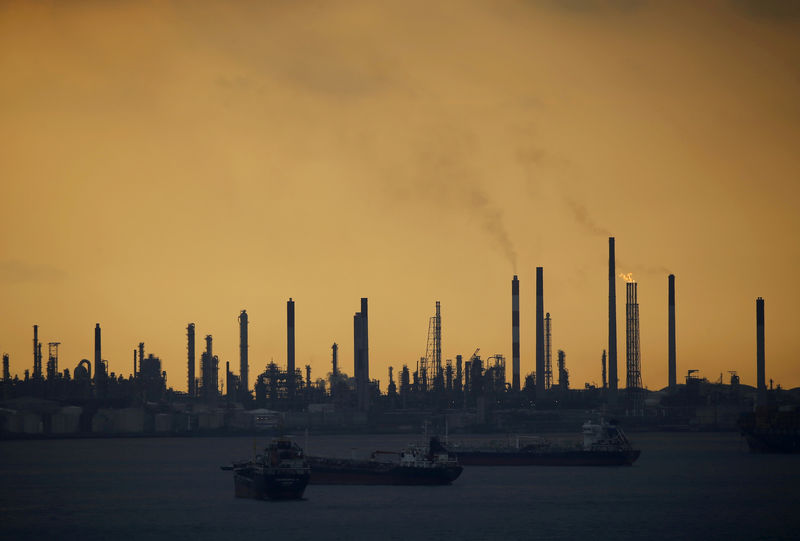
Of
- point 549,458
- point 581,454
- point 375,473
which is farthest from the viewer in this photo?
point 549,458

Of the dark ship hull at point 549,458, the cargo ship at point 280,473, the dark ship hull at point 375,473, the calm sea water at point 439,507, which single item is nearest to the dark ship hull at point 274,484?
the cargo ship at point 280,473

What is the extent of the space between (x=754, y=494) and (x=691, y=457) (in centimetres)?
7159

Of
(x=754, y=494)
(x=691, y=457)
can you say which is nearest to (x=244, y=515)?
(x=754, y=494)

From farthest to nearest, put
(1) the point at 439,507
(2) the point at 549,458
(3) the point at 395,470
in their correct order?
(2) the point at 549,458, (3) the point at 395,470, (1) the point at 439,507

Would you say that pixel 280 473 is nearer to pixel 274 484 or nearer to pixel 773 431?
pixel 274 484

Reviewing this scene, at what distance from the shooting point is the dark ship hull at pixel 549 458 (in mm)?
154250

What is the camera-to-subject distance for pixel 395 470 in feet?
399

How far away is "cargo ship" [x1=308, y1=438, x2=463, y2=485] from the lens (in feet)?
400

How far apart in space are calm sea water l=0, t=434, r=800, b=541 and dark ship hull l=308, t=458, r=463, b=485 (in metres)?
1.08

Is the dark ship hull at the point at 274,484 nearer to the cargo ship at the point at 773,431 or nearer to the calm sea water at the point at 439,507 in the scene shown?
the calm sea water at the point at 439,507

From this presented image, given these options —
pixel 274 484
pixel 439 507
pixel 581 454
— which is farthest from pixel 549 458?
pixel 274 484

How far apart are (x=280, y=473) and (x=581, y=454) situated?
203 ft

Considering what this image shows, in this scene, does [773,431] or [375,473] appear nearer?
[375,473]

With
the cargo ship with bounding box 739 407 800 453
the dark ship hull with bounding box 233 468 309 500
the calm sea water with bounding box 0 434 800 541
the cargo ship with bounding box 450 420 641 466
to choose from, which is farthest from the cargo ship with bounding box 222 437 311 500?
the cargo ship with bounding box 739 407 800 453
